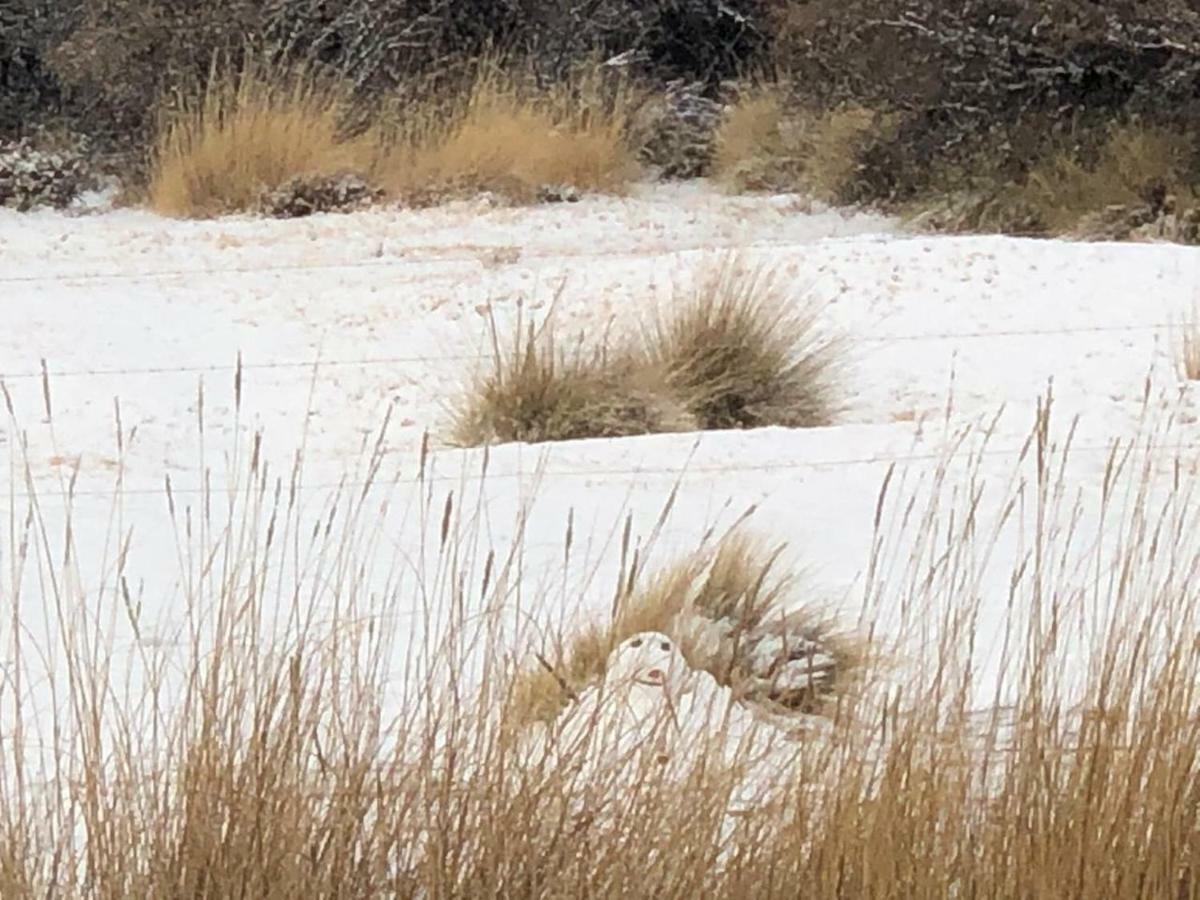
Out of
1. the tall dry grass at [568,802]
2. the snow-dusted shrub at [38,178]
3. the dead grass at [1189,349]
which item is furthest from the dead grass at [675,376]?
the snow-dusted shrub at [38,178]

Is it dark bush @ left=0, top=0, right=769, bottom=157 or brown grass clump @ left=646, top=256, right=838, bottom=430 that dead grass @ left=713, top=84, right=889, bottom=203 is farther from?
brown grass clump @ left=646, top=256, right=838, bottom=430

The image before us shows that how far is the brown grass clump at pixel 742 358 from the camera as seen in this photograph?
19.3 ft

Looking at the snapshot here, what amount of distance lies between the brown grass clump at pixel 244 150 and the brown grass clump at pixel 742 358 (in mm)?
4599

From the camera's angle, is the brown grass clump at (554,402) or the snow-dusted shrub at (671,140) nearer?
the brown grass clump at (554,402)

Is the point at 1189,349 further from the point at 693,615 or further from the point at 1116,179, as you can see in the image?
the point at 1116,179

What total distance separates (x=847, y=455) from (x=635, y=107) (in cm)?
748

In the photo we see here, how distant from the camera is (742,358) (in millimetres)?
6027

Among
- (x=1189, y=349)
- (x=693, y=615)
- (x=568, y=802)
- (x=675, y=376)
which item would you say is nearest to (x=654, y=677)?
(x=568, y=802)

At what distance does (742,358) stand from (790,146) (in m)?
5.56

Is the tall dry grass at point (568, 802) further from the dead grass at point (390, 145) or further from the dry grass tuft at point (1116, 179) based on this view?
the dead grass at point (390, 145)

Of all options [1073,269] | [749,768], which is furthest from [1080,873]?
[1073,269]

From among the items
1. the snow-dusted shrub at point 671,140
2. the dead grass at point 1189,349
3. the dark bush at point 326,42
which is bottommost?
the snow-dusted shrub at point 671,140

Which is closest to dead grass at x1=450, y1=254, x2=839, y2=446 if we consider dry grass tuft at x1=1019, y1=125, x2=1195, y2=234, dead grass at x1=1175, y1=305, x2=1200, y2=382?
dead grass at x1=1175, y1=305, x2=1200, y2=382

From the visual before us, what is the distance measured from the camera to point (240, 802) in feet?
7.95
